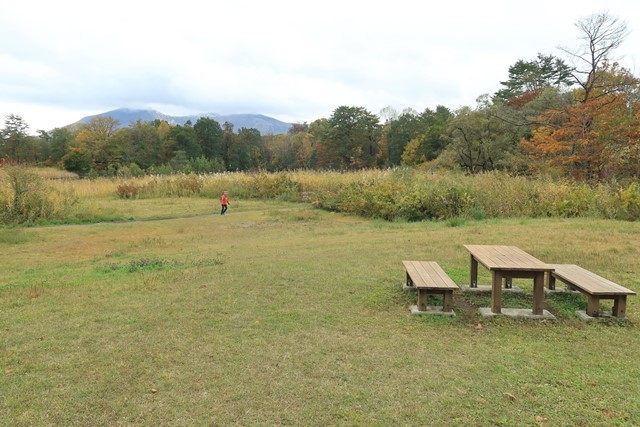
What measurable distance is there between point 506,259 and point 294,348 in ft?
8.54

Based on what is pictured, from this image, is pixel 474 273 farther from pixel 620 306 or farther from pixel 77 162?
pixel 77 162

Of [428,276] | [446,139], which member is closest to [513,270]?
[428,276]

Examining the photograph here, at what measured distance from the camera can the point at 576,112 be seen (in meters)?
18.7

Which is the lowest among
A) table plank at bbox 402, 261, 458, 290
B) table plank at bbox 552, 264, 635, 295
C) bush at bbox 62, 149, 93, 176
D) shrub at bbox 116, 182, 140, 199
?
table plank at bbox 552, 264, 635, 295

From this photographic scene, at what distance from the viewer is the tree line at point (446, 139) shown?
18438mm

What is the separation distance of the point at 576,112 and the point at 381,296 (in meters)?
17.2

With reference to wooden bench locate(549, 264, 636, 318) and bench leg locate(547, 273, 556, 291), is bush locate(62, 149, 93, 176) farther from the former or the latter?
wooden bench locate(549, 264, 636, 318)

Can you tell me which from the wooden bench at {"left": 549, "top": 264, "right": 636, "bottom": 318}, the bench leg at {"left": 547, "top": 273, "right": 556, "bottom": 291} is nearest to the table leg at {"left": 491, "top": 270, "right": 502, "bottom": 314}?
the wooden bench at {"left": 549, "top": 264, "right": 636, "bottom": 318}

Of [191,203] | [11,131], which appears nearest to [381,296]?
[191,203]

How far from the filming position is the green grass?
302cm

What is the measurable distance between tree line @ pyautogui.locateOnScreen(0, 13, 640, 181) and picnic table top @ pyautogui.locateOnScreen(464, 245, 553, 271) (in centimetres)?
1410

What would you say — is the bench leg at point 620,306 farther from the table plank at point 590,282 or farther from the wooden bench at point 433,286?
the wooden bench at point 433,286

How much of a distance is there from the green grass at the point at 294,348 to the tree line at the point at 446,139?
477 inches

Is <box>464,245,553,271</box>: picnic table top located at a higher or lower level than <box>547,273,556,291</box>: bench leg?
higher
